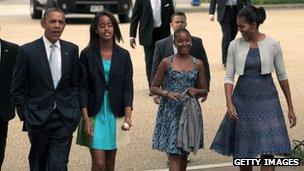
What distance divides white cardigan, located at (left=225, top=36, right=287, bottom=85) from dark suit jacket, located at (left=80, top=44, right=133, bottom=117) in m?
0.87

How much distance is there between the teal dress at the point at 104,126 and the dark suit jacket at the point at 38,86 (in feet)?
0.89

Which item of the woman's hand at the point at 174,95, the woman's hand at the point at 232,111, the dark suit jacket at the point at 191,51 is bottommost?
the woman's hand at the point at 232,111

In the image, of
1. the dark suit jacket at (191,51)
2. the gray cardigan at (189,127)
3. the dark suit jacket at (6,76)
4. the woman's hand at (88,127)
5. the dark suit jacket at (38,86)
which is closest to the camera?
the dark suit jacket at (38,86)

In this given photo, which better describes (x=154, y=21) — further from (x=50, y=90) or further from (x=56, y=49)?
(x=50, y=90)

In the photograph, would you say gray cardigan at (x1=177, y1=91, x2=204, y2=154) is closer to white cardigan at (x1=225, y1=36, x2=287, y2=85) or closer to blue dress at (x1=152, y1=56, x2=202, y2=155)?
blue dress at (x1=152, y1=56, x2=202, y2=155)

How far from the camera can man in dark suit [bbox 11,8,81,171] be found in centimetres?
579

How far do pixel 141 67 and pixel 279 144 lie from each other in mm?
7449

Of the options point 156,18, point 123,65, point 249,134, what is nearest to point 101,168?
point 123,65

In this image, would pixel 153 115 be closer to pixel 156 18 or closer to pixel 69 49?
pixel 156 18

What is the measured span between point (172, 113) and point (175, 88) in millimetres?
212

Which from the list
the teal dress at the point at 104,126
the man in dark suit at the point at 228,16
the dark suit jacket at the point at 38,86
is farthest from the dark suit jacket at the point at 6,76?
the man in dark suit at the point at 228,16

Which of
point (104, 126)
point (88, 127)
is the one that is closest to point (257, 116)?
point (104, 126)

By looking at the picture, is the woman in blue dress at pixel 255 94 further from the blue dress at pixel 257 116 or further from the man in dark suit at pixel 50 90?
the man in dark suit at pixel 50 90

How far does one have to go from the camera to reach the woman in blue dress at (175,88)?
6.39m
